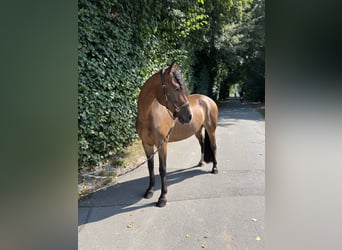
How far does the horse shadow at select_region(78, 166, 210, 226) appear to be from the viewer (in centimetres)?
292

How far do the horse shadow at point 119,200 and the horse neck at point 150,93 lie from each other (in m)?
1.15

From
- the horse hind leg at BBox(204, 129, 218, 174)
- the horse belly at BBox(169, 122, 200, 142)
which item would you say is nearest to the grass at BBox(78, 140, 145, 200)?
the horse belly at BBox(169, 122, 200, 142)

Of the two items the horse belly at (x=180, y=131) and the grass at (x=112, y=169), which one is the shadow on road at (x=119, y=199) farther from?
the horse belly at (x=180, y=131)

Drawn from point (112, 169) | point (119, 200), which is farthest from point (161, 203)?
point (112, 169)

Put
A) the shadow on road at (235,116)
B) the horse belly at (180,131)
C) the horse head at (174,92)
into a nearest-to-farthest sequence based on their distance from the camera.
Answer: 1. the horse head at (174,92)
2. the horse belly at (180,131)
3. the shadow on road at (235,116)

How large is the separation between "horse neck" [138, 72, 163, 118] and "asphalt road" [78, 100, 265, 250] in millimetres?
1221

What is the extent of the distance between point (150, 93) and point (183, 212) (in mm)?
1502

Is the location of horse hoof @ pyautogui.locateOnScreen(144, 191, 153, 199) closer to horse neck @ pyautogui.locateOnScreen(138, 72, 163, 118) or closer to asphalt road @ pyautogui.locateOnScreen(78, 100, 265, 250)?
asphalt road @ pyautogui.locateOnScreen(78, 100, 265, 250)

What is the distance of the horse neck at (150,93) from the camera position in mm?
3035

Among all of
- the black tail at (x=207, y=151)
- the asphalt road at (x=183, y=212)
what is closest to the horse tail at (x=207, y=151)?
the black tail at (x=207, y=151)

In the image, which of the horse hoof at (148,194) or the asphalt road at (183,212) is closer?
the asphalt road at (183,212)
